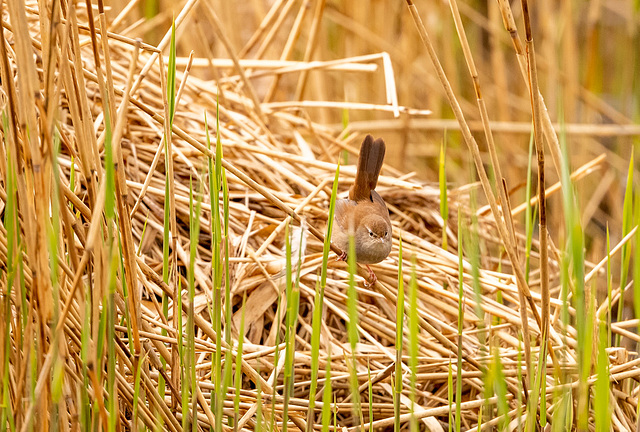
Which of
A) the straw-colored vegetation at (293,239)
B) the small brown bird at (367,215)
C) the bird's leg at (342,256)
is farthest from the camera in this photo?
the small brown bird at (367,215)

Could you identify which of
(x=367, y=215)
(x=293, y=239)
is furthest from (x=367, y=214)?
(x=293, y=239)

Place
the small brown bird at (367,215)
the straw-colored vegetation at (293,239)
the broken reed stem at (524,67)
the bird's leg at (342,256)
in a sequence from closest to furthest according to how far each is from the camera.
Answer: the straw-colored vegetation at (293,239), the broken reed stem at (524,67), the bird's leg at (342,256), the small brown bird at (367,215)

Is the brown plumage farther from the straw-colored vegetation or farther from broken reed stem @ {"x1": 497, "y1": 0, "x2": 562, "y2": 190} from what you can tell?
broken reed stem @ {"x1": 497, "y1": 0, "x2": 562, "y2": 190}

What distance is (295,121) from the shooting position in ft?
9.05

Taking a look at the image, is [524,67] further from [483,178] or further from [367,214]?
[367,214]

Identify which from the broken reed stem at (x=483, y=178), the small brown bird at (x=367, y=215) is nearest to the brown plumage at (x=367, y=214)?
the small brown bird at (x=367, y=215)

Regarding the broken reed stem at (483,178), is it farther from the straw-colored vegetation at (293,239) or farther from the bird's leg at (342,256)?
the bird's leg at (342,256)

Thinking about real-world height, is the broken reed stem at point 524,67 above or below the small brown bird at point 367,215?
above

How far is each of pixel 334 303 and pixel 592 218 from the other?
2.60 m

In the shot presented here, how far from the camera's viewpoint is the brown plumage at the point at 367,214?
6.52 feet

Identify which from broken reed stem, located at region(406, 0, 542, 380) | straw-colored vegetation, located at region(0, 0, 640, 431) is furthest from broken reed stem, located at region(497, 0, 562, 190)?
broken reed stem, located at region(406, 0, 542, 380)

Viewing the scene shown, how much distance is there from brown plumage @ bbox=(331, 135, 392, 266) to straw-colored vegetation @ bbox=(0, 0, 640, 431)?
0.07 meters

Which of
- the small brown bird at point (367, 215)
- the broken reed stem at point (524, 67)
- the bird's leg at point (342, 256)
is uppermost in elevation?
the broken reed stem at point (524, 67)

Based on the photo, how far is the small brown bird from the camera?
1986 mm
